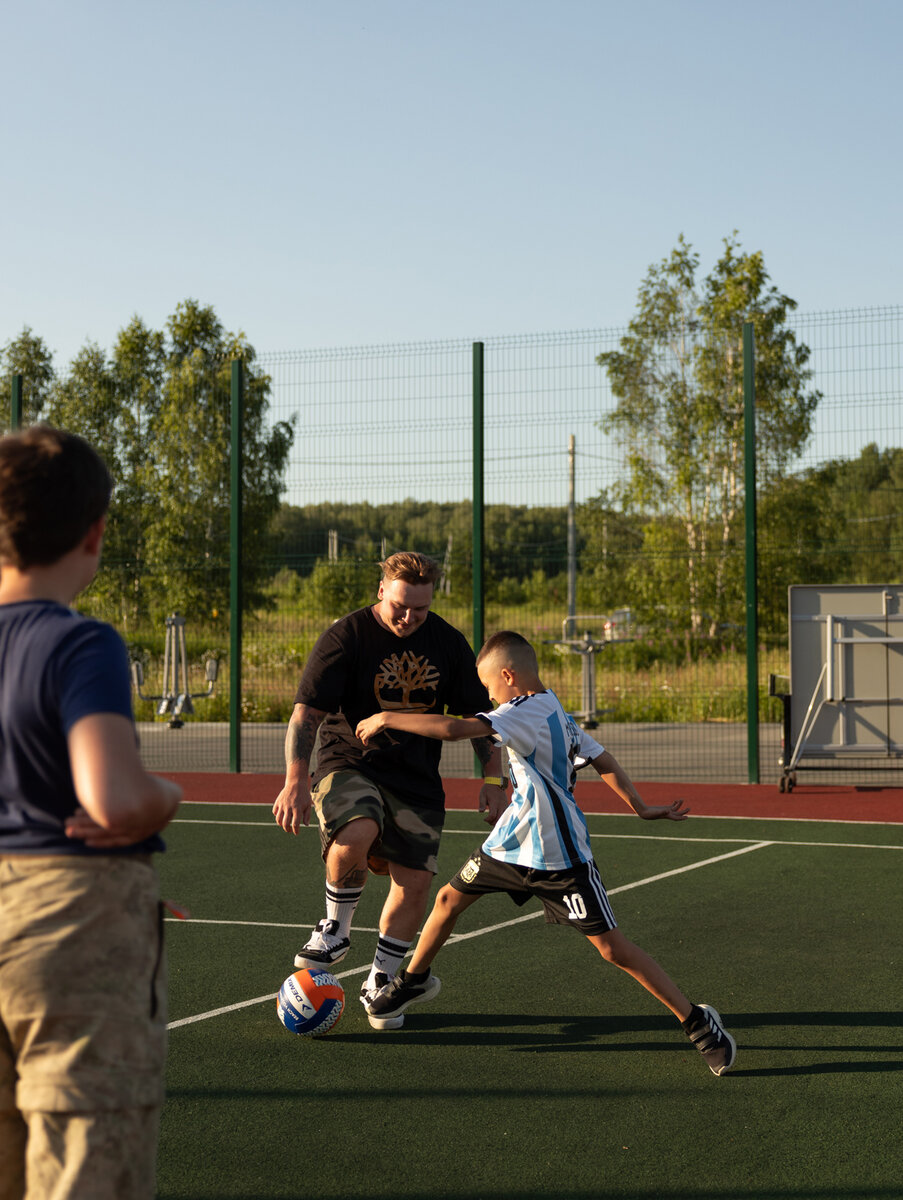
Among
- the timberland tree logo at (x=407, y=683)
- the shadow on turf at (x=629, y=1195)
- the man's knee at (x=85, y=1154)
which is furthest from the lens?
the timberland tree logo at (x=407, y=683)

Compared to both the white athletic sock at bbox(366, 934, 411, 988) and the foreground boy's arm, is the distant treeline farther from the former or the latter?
the foreground boy's arm

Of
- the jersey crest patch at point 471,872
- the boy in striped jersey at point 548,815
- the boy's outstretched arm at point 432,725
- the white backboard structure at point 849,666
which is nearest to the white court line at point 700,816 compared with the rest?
the white backboard structure at point 849,666

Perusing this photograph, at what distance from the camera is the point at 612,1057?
4719 mm

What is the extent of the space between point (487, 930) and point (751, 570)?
6466 millimetres

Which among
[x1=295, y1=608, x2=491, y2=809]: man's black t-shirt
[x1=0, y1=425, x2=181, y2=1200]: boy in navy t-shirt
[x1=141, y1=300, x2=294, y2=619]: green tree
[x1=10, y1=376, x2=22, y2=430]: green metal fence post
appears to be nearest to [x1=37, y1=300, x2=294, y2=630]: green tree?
[x1=141, y1=300, x2=294, y2=619]: green tree

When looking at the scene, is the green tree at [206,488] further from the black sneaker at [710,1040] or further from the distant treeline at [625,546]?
the black sneaker at [710,1040]

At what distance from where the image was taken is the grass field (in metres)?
3.69

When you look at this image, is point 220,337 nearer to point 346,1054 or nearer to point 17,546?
point 346,1054

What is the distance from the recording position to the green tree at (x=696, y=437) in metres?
13.2

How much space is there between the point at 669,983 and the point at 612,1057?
41 centimetres

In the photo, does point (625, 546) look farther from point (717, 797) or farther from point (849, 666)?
point (717, 797)

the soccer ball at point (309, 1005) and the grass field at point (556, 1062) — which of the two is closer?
the grass field at point (556, 1062)

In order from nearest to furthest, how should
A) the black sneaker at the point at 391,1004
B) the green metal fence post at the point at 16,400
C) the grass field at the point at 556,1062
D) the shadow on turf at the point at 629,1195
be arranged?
the shadow on turf at the point at 629,1195 → the grass field at the point at 556,1062 → the black sneaker at the point at 391,1004 → the green metal fence post at the point at 16,400

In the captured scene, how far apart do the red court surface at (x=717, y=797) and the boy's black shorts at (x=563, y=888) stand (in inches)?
249
